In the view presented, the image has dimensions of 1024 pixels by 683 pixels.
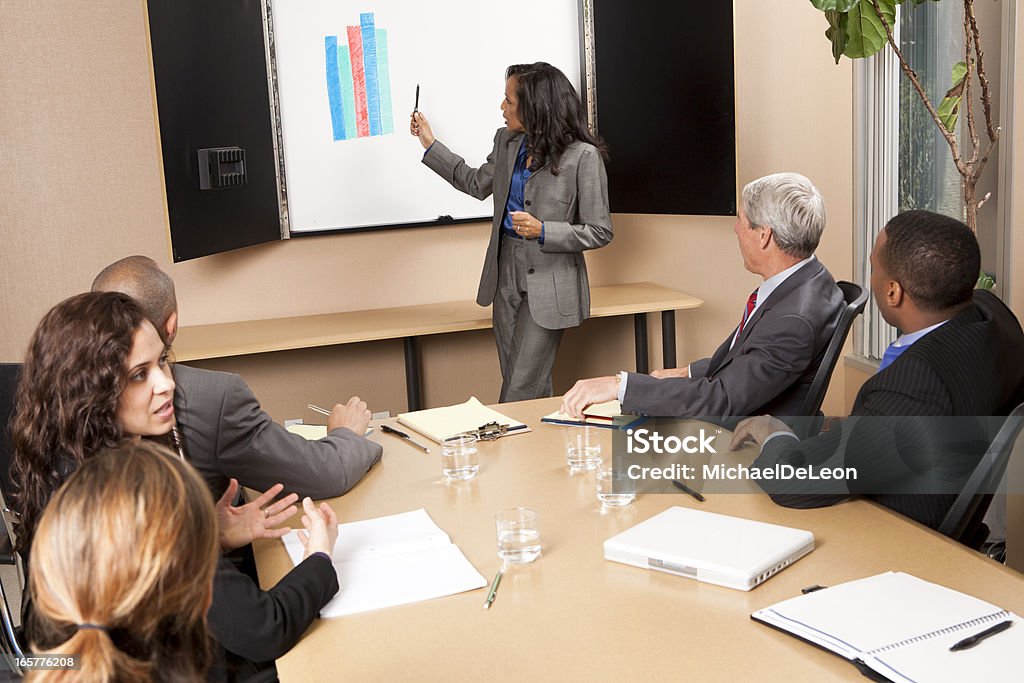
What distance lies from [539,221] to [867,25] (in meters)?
1.31

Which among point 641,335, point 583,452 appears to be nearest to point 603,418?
point 583,452

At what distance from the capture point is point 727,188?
164 inches

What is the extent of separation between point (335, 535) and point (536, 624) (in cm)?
41

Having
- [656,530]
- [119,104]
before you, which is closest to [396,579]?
[656,530]

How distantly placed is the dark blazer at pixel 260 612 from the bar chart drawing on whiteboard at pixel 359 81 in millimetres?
3232

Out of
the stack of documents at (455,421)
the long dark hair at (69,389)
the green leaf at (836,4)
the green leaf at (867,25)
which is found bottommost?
the stack of documents at (455,421)

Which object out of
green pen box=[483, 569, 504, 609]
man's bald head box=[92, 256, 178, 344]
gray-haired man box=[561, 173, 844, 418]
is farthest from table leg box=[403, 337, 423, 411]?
green pen box=[483, 569, 504, 609]

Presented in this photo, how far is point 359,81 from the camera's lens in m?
4.32

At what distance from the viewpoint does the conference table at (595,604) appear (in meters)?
1.25

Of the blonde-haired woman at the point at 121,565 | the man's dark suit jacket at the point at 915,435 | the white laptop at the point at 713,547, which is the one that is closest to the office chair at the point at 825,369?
the man's dark suit jacket at the point at 915,435

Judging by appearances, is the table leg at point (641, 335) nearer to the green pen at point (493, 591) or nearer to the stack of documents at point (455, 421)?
the stack of documents at point (455, 421)

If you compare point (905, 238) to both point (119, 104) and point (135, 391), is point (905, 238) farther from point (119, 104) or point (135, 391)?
point (119, 104)

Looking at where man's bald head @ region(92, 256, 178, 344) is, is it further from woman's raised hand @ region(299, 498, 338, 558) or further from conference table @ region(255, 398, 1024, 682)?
woman's raised hand @ region(299, 498, 338, 558)

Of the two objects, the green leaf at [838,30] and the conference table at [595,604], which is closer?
the conference table at [595,604]
